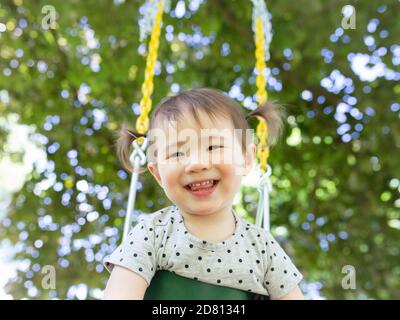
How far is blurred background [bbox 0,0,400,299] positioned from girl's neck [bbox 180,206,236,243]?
1.59 metres

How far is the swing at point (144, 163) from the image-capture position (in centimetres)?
99

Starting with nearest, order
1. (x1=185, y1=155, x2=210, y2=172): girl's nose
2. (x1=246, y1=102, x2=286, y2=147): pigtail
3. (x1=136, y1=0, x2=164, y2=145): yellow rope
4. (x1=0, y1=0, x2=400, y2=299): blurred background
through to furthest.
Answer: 1. (x1=185, y1=155, x2=210, y2=172): girl's nose
2. (x1=246, y1=102, x2=286, y2=147): pigtail
3. (x1=136, y1=0, x2=164, y2=145): yellow rope
4. (x1=0, y1=0, x2=400, y2=299): blurred background

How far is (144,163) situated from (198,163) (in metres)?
0.55

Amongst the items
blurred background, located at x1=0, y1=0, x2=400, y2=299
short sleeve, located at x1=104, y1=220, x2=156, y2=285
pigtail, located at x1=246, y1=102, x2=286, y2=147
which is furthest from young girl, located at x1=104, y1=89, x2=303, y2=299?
blurred background, located at x1=0, y1=0, x2=400, y2=299

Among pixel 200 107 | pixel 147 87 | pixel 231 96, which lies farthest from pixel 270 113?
pixel 231 96

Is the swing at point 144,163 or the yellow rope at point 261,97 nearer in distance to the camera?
the swing at point 144,163

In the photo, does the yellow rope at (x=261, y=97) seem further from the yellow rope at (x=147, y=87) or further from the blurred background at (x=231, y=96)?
the blurred background at (x=231, y=96)

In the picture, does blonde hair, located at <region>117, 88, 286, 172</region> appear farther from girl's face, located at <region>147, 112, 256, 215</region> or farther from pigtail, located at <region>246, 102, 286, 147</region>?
pigtail, located at <region>246, 102, 286, 147</region>

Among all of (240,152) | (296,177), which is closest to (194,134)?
(240,152)

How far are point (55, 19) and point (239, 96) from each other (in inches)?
34.9

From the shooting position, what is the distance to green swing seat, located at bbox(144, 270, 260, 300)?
0.98 meters

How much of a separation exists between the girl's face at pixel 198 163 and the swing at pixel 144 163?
12cm

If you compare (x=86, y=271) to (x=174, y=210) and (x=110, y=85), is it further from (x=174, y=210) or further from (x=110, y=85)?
(x=174, y=210)

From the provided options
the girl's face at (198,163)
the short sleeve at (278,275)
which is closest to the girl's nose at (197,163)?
the girl's face at (198,163)
